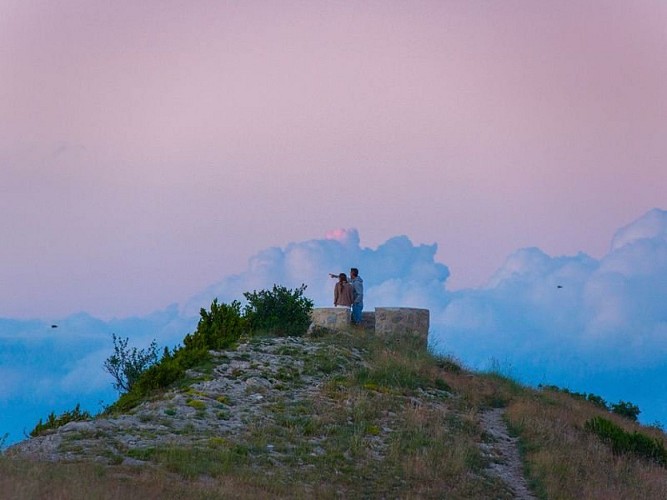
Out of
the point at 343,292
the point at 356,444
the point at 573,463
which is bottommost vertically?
the point at 356,444

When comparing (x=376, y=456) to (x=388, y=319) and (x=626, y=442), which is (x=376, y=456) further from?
(x=388, y=319)

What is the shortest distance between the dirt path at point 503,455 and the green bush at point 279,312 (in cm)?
839

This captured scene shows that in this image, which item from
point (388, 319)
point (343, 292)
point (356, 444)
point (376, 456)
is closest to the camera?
point (376, 456)

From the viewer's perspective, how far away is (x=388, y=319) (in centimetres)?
3148

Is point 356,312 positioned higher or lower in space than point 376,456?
higher

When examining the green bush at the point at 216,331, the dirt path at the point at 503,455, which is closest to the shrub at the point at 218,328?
the green bush at the point at 216,331

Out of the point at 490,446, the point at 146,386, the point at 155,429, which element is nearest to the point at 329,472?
the point at 155,429

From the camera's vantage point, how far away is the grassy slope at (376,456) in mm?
13383

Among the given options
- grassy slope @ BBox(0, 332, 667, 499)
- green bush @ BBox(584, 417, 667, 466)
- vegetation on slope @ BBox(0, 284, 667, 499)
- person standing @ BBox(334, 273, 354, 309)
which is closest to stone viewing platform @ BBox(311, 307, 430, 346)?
person standing @ BBox(334, 273, 354, 309)

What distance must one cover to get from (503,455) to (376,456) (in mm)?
3688

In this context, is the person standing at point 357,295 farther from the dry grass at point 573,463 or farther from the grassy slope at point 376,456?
the dry grass at point 573,463

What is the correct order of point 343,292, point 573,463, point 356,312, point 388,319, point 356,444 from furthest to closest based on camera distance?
1. point 356,312
2. point 343,292
3. point 388,319
4. point 573,463
5. point 356,444

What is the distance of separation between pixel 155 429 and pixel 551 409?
523 inches

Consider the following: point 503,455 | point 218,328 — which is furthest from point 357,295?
point 503,455
